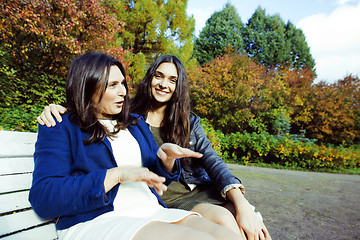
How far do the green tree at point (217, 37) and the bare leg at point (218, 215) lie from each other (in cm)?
1910

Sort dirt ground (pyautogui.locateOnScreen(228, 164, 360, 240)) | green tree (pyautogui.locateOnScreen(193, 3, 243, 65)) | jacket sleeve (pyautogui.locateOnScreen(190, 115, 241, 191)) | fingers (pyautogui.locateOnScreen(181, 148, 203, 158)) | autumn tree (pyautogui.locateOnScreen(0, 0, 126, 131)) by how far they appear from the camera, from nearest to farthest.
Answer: fingers (pyautogui.locateOnScreen(181, 148, 203, 158)) < jacket sleeve (pyautogui.locateOnScreen(190, 115, 241, 191)) < dirt ground (pyautogui.locateOnScreen(228, 164, 360, 240)) < autumn tree (pyautogui.locateOnScreen(0, 0, 126, 131)) < green tree (pyautogui.locateOnScreen(193, 3, 243, 65))

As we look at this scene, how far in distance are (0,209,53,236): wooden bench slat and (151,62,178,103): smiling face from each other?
1299mm

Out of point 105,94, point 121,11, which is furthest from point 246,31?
point 105,94

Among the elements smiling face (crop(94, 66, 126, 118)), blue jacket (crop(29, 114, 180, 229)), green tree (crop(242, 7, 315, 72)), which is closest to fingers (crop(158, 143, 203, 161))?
blue jacket (crop(29, 114, 180, 229))

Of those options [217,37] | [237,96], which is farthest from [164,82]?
[217,37]

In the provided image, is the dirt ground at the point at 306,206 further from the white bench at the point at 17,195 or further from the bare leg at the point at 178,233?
the white bench at the point at 17,195

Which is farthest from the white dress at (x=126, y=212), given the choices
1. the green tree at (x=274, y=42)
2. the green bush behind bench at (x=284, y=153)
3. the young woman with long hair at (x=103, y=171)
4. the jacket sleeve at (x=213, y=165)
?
the green tree at (x=274, y=42)

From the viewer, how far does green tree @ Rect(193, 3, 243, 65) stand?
1994 centimetres

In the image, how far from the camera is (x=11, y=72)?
616 cm

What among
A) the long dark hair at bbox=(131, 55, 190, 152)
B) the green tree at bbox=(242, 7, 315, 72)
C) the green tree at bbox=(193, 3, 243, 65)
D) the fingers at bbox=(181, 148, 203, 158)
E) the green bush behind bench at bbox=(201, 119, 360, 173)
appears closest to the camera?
the fingers at bbox=(181, 148, 203, 158)

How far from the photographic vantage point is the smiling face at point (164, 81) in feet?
6.93

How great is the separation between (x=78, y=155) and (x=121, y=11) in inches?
372

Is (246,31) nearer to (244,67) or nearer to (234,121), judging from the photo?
(244,67)

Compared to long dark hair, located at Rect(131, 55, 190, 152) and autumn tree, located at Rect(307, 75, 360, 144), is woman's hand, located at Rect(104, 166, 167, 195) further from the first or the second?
autumn tree, located at Rect(307, 75, 360, 144)
